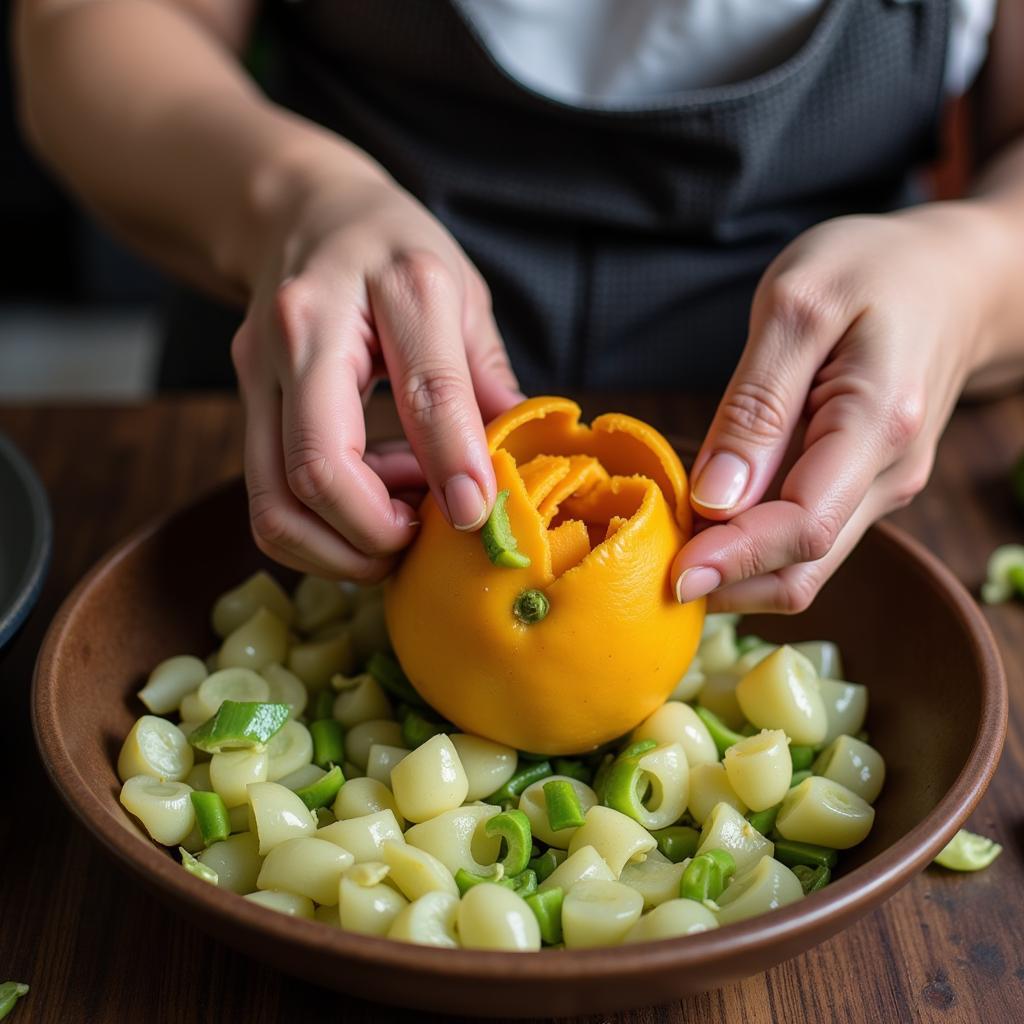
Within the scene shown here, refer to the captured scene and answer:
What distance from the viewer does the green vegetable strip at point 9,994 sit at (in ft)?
2.52

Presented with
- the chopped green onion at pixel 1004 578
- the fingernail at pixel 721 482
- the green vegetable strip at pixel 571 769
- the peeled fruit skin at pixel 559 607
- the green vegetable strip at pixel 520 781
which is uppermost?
the fingernail at pixel 721 482

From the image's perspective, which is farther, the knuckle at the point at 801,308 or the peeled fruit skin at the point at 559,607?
the knuckle at the point at 801,308

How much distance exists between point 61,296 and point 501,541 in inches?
126

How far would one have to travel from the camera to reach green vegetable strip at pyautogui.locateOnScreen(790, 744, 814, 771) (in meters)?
0.91

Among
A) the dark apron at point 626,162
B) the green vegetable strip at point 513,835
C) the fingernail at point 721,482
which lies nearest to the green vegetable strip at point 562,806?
the green vegetable strip at point 513,835

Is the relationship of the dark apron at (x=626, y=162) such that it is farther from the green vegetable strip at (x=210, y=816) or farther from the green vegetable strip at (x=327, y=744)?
the green vegetable strip at (x=210, y=816)

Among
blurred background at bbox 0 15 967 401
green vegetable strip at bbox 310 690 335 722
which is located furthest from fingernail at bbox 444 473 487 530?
blurred background at bbox 0 15 967 401

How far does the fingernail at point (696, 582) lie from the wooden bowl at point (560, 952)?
204 mm

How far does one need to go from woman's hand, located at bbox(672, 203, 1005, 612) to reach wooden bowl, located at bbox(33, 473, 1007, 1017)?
108mm

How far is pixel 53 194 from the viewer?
3.37 m

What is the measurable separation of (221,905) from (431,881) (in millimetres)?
153

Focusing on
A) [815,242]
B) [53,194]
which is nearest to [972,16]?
[815,242]

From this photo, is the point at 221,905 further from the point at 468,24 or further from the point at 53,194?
the point at 53,194

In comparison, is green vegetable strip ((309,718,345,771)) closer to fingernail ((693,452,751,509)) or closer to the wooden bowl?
the wooden bowl
